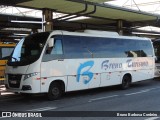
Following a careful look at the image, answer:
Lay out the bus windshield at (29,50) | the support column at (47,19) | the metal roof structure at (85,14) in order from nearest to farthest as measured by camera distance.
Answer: the bus windshield at (29,50) → the metal roof structure at (85,14) → the support column at (47,19)

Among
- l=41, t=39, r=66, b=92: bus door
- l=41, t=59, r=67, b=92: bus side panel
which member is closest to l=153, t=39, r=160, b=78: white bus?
l=41, t=59, r=67, b=92: bus side panel

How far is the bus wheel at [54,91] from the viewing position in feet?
44.8

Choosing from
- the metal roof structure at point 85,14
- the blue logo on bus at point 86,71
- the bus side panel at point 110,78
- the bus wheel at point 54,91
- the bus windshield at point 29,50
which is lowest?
the bus wheel at point 54,91

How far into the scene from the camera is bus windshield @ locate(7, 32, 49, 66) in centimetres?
1334

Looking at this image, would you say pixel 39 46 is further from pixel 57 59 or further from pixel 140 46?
pixel 140 46

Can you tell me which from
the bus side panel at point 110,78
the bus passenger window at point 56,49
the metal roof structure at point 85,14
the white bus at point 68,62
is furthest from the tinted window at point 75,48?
the metal roof structure at point 85,14

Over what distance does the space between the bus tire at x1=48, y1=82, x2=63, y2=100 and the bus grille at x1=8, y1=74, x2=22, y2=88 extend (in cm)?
127

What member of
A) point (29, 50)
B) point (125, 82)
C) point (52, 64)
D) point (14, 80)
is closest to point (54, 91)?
point (52, 64)

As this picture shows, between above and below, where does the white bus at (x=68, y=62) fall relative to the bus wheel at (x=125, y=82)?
above

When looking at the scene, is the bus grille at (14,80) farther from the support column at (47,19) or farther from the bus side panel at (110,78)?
the support column at (47,19)

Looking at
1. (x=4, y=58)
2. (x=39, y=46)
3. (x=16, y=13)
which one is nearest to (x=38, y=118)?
(x=39, y=46)

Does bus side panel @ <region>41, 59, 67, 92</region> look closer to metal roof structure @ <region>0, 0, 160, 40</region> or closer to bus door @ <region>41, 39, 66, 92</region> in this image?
bus door @ <region>41, 39, 66, 92</region>

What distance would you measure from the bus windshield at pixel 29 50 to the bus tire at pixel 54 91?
1.41m

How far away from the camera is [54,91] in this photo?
13.8 m
